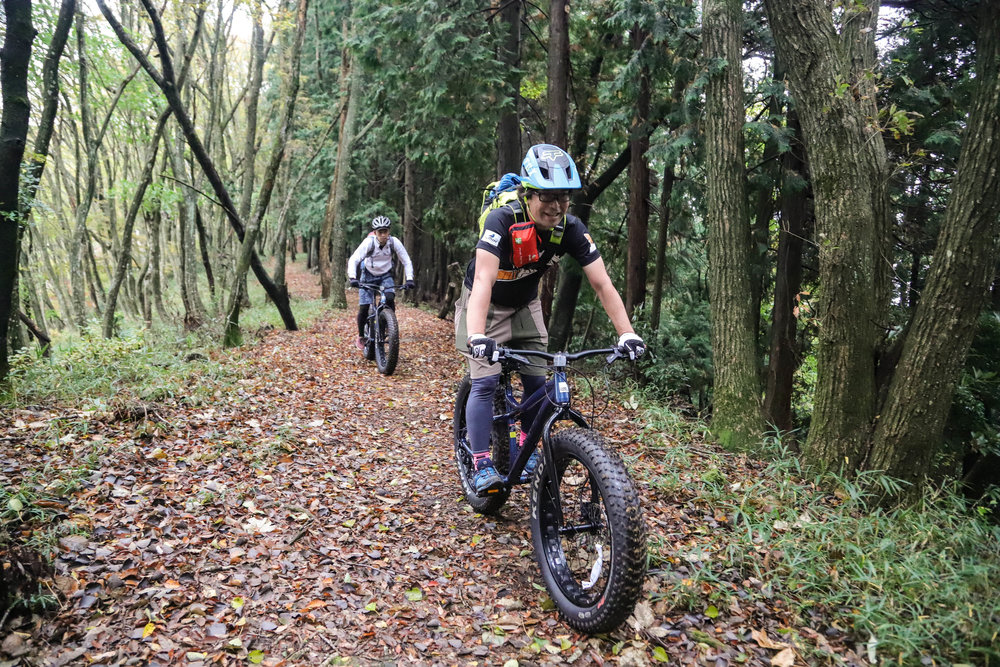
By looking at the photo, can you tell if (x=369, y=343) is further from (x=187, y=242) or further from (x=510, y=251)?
(x=187, y=242)

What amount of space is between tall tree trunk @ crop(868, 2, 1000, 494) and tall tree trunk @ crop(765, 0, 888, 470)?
288 millimetres

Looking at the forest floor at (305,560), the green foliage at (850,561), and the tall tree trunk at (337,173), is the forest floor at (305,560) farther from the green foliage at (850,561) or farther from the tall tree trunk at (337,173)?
the tall tree trunk at (337,173)

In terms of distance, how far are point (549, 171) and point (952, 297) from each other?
348cm

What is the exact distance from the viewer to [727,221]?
5.99 m

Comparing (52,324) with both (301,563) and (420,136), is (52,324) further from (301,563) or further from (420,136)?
(301,563)

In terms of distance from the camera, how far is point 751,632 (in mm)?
3141

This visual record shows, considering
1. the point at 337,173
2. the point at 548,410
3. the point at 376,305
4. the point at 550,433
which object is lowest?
the point at 550,433

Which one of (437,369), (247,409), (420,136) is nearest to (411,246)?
(420,136)

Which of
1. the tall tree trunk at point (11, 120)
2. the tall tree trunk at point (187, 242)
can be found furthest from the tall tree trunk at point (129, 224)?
the tall tree trunk at point (11, 120)

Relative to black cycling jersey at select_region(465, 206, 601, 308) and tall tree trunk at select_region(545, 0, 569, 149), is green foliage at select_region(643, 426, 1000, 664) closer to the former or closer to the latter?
black cycling jersey at select_region(465, 206, 601, 308)

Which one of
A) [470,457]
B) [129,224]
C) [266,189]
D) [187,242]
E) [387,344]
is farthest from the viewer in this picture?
[187,242]

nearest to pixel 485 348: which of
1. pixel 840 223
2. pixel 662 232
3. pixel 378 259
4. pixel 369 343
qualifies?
pixel 840 223

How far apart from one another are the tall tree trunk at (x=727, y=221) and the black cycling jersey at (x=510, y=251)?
9.18ft

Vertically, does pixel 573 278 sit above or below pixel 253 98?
below
